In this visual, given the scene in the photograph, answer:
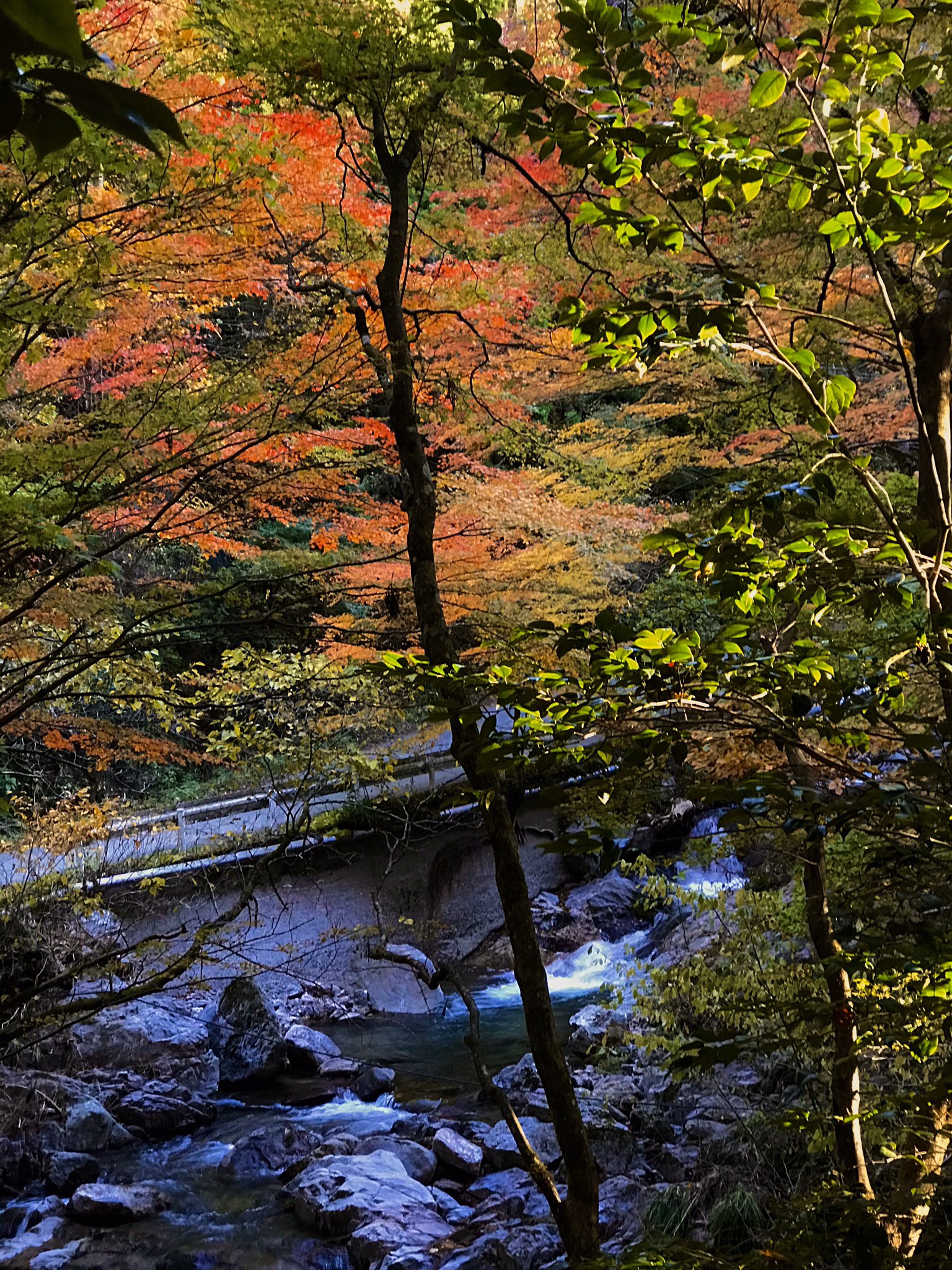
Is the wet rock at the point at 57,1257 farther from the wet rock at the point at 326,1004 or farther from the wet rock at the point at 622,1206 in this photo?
the wet rock at the point at 326,1004

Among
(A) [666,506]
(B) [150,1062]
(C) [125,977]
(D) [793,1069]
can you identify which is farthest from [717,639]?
(A) [666,506]

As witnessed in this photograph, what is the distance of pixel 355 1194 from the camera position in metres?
5.96

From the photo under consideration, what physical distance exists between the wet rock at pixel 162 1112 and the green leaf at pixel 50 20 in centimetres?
904

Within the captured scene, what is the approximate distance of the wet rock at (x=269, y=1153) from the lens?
686cm

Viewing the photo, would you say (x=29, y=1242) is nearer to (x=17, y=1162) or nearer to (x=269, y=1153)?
(x=17, y=1162)

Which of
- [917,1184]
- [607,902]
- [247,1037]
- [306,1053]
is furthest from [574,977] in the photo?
[917,1184]

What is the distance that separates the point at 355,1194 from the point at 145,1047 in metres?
3.76

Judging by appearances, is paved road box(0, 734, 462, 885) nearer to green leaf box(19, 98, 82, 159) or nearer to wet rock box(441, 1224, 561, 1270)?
wet rock box(441, 1224, 561, 1270)

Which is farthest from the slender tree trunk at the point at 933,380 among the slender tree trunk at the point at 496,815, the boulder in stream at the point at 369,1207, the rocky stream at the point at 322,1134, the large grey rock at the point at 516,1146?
the large grey rock at the point at 516,1146

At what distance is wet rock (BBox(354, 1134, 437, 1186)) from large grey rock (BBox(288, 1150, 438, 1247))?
0.10m

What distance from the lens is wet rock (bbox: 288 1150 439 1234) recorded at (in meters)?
5.79

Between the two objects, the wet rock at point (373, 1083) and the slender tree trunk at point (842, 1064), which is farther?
the wet rock at point (373, 1083)

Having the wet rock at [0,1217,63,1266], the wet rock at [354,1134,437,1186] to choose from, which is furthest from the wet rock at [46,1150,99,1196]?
the wet rock at [354,1134,437,1186]

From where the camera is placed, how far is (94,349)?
7.11 meters
